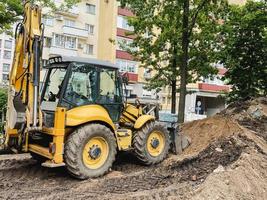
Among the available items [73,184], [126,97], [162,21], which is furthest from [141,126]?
[162,21]

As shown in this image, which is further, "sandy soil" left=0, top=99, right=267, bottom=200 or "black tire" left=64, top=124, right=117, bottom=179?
"black tire" left=64, top=124, right=117, bottom=179

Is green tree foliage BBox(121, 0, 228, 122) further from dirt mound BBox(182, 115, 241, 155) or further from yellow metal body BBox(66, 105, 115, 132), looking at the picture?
yellow metal body BBox(66, 105, 115, 132)

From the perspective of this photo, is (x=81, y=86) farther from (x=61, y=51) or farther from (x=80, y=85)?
(x=61, y=51)

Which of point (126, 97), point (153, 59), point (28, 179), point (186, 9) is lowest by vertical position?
point (28, 179)

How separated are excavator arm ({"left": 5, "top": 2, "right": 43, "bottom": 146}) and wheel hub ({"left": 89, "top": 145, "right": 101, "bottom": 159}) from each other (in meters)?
1.17

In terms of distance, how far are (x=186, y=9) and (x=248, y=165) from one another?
347 inches

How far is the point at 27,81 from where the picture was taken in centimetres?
723

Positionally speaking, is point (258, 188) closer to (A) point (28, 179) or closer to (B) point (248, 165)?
(B) point (248, 165)

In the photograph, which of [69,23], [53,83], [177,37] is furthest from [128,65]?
[53,83]

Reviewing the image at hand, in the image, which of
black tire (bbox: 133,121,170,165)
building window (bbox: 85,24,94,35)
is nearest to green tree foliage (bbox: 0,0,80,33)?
black tire (bbox: 133,121,170,165)

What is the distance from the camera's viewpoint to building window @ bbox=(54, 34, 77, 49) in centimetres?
3647

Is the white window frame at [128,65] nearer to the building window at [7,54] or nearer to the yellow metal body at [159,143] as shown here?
the building window at [7,54]

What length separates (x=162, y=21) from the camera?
722 inches

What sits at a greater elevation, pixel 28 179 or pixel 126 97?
pixel 126 97
